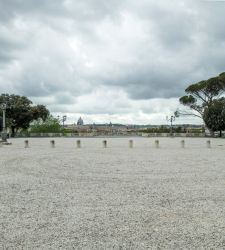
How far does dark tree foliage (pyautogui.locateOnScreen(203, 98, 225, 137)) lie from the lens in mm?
Answer: 55069

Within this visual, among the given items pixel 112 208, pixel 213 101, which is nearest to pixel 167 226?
pixel 112 208

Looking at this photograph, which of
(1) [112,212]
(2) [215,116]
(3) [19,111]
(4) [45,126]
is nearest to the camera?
(1) [112,212]

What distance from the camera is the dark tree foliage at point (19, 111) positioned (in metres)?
61.4

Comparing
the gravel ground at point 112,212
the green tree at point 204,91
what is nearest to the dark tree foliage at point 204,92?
the green tree at point 204,91

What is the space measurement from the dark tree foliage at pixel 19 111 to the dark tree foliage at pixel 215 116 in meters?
31.1

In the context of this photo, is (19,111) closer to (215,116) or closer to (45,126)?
(45,126)

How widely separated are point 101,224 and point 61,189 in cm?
351

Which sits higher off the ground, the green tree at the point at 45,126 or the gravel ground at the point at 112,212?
the green tree at the point at 45,126

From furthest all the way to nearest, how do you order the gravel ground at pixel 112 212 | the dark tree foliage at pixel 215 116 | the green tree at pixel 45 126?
the green tree at pixel 45 126 → the dark tree foliage at pixel 215 116 → the gravel ground at pixel 112 212

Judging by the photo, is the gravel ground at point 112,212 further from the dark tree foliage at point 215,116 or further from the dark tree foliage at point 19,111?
the dark tree foliage at point 19,111

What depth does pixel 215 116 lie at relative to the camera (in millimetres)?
55250

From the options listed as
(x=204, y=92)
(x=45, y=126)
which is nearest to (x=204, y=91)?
(x=204, y=92)

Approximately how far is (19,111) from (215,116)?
34.4m

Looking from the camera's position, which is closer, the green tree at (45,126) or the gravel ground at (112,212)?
the gravel ground at (112,212)
